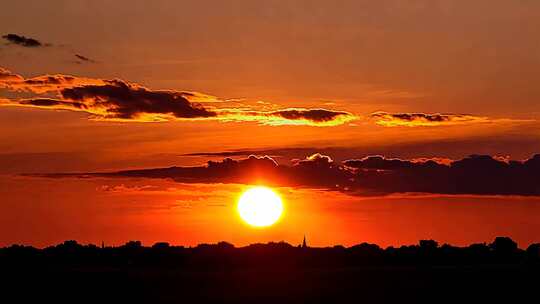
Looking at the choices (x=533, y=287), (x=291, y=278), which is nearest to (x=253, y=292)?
(x=291, y=278)

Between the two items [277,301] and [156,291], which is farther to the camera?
[156,291]

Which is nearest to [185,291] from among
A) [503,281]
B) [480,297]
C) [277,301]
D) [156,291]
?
[156,291]

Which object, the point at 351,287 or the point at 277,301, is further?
the point at 351,287

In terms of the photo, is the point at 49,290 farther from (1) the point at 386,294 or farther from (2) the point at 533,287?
(2) the point at 533,287

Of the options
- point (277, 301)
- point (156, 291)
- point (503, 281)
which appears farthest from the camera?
point (503, 281)

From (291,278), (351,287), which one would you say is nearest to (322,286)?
(351,287)

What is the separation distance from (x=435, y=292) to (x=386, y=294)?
6686mm

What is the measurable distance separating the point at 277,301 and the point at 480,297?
21375mm

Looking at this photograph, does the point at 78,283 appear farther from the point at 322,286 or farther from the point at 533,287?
the point at 533,287

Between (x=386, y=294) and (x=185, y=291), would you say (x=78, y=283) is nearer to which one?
(x=185, y=291)

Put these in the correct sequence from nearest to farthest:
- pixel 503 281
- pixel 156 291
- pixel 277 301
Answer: pixel 277 301 < pixel 156 291 < pixel 503 281

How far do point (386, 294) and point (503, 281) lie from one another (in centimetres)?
2209

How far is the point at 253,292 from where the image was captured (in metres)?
121

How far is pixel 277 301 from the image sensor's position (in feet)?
368
